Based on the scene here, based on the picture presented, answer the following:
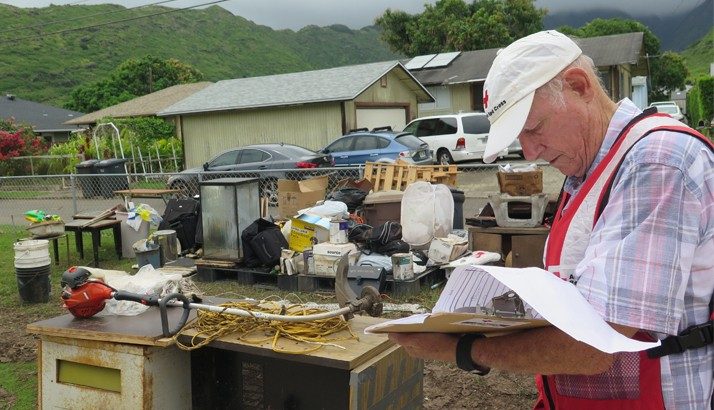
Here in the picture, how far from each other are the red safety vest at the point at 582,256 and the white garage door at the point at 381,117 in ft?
70.3

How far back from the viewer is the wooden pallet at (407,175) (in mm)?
10430

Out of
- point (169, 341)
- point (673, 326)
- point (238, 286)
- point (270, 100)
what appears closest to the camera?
point (673, 326)

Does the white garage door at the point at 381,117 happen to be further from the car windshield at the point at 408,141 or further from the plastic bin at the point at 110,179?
the plastic bin at the point at 110,179

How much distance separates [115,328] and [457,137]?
18.1 metres

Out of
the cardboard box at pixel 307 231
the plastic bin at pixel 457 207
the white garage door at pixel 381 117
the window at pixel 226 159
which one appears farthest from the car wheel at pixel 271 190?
the white garage door at pixel 381 117

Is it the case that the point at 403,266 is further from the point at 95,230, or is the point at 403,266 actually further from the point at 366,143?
the point at 366,143

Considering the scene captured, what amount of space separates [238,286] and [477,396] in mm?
4205

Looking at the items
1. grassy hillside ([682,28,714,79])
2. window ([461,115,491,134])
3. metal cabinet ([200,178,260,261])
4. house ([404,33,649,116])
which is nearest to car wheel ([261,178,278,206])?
metal cabinet ([200,178,260,261])

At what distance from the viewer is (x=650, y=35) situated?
188ft

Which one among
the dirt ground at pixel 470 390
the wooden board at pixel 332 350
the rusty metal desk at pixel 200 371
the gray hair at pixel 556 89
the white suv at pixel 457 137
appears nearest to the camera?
the gray hair at pixel 556 89

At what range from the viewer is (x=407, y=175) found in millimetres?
10578

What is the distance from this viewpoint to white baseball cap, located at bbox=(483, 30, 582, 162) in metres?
1.49

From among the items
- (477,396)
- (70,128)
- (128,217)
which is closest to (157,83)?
(70,128)

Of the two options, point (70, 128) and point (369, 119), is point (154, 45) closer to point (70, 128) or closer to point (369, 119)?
point (70, 128)
